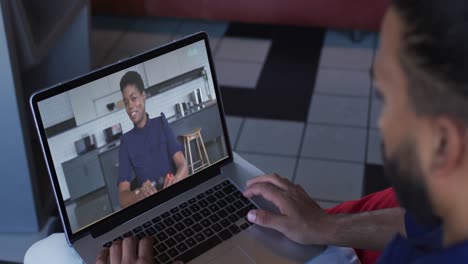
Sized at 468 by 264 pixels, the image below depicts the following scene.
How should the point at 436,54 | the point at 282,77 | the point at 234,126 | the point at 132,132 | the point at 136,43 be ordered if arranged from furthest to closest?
1. the point at 136,43
2. the point at 282,77
3. the point at 234,126
4. the point at 132,132
5. the point at 436,54

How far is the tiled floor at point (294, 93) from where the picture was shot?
7.68 feet

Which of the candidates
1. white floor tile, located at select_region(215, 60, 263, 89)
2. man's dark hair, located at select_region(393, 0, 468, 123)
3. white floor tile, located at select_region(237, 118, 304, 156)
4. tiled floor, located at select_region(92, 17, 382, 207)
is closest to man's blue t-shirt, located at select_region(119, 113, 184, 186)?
man's dark hair, located at select_region(393, 0, 468, 123)

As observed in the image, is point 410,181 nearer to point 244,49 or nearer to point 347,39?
point 244,49

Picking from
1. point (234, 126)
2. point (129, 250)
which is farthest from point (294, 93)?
point (129, 250)

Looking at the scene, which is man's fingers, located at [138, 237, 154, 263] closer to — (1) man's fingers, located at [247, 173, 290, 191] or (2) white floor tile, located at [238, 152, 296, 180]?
(1) man's fingers, located at [247, 173, 290, 191]

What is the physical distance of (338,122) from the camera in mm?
2568

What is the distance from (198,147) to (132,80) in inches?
7.3

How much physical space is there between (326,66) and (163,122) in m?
1.94

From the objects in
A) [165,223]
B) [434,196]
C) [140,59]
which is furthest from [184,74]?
[434,196]

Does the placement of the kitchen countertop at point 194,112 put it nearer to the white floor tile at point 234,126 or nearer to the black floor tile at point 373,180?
the black floor tile at point 373,180

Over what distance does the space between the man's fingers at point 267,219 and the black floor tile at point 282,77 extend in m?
1.53

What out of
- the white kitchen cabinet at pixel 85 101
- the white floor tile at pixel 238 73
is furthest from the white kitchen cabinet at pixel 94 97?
the white floor tile at pixel 238 73

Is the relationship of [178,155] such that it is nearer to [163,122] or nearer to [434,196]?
[163,122]

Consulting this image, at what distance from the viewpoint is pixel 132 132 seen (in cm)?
110
